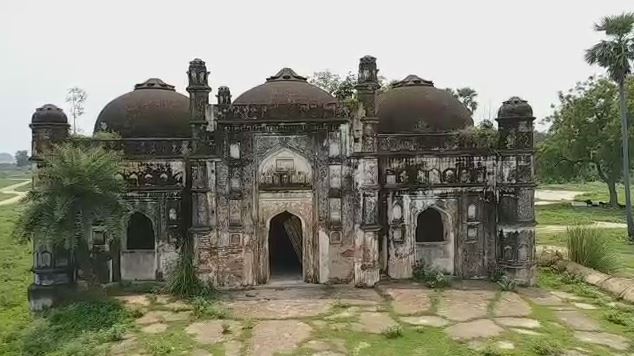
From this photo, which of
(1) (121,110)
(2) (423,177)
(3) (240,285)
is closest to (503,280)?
(2) (423,177)

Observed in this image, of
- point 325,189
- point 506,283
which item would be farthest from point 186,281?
point 506,283

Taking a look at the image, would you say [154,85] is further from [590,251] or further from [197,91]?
[590,251]

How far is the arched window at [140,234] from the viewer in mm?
13102

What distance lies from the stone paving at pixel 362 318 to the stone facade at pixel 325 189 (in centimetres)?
74

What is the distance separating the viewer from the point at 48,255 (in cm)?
1215

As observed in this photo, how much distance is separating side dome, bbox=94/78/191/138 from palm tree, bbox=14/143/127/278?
240cm

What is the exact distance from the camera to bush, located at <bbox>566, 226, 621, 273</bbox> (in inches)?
563

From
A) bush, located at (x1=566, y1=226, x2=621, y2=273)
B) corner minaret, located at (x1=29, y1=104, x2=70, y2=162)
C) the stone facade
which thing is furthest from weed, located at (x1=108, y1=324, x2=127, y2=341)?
bush, located at (x1=566, y1=226, x2=621, y2=273)

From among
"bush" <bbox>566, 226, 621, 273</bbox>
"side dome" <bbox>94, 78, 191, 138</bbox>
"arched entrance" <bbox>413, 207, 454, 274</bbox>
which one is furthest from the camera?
"bush" <bbox>566, 226, 621, 273</bbox>

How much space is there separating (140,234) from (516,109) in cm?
960

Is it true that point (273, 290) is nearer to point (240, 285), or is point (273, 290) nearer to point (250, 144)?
point (240, 285)

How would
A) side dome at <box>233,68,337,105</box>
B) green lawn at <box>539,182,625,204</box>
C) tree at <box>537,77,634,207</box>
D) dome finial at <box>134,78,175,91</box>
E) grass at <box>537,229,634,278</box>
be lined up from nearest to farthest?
Answer: side dome at <box>233,68,337,105</box>, dome finial at <box>134,78,175,91</box>, grass at <box>537,229,634,278</box>, tree at <box>537,77,634,207</box>, green lawn at <box>539,182,625,204</box>

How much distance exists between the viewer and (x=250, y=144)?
12586 millimetres

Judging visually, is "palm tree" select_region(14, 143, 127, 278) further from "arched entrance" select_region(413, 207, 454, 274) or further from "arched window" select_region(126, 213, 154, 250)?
"arched entrance" select_region(413, 207, 454, 274)
